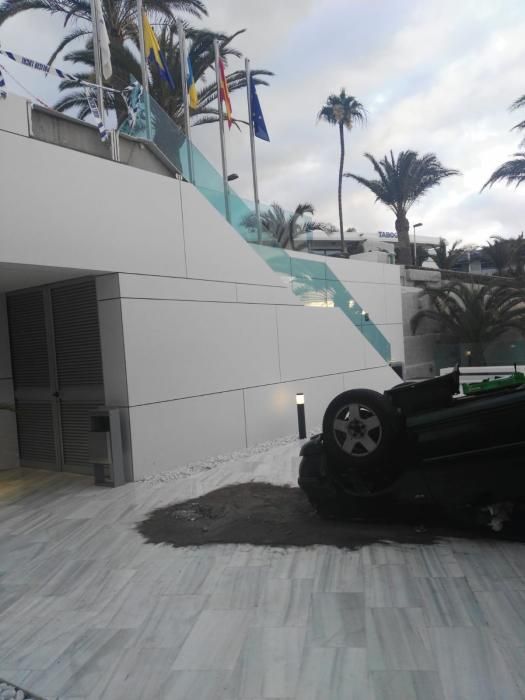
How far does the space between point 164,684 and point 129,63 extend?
15848mm

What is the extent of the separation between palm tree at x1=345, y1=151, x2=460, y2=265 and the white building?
19.3 m

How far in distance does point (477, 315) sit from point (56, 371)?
14.8 meters

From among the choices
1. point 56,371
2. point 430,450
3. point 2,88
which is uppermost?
point 2,88

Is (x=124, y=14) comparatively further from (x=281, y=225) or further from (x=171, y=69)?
(x=281, y=225)

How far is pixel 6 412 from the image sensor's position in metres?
8.42

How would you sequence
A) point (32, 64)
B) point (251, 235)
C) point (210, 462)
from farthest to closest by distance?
point (251, 235) < point (210, 462) < point (32, 64)

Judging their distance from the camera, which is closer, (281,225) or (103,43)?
(103,43)

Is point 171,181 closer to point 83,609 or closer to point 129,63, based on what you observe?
point 83,609

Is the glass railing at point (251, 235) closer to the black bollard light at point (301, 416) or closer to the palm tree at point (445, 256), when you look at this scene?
the black bollard light at point (301, 416)

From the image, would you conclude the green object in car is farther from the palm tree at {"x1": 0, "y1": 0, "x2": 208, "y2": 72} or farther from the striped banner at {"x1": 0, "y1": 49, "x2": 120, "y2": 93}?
the palm tree at {"x1": 0, "y1": 0, "x2": 208, "y2": 72}

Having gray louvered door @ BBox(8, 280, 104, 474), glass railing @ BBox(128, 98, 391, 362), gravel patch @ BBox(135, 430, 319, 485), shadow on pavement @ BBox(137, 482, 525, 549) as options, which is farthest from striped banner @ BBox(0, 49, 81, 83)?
shadow on pavement @ BBox(137, 482, 525, 549)

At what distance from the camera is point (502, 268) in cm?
2719

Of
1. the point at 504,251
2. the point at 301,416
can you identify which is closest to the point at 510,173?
the point at 504,251

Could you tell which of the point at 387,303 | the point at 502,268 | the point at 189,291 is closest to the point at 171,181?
the point at 189,291
